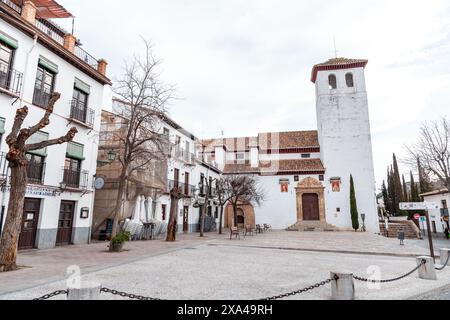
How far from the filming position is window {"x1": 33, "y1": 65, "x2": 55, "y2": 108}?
1178cm

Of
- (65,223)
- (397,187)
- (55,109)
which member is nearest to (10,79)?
(55,109)

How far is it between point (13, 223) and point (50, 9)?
41.9ft

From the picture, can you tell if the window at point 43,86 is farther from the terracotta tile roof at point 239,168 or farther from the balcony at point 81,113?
the terracotta tile roof at point 239,168

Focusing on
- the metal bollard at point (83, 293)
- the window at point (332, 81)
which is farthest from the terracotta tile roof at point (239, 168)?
the metal bollard at point (83, 293)

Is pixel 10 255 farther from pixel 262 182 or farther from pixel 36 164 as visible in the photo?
pixel 262 182

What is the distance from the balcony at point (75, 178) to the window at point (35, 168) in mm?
1037

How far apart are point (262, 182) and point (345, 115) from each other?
39.1 ft

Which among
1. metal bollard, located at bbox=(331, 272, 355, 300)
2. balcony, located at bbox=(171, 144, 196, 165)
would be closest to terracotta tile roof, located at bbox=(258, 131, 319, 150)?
balcony, located at bbox=(171, 144, 196, 165)

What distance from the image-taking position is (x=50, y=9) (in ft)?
48.9

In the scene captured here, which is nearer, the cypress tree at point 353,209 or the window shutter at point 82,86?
the window shutter at point 82,86

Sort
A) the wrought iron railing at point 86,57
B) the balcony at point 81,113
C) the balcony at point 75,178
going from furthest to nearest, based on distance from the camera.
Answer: the wrought iron railing at point 86,57 < the balcony at point 81,113 < the balcony at point 75,178

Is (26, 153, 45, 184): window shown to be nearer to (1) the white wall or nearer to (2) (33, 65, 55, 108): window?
(2) (33, 65, 55, 108): window

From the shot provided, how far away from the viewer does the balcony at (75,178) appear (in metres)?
12.9
